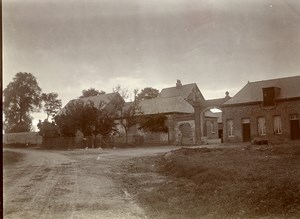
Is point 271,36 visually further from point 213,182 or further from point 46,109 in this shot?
point 46,109

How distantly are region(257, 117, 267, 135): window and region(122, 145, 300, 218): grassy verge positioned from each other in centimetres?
62

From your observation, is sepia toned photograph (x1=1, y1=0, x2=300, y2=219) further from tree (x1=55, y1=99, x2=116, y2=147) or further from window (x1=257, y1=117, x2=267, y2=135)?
window (x1=257, y1=117, x2=267, y2=135)

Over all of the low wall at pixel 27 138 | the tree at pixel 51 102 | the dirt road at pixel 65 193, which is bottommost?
the dirt road at pixel 65 193

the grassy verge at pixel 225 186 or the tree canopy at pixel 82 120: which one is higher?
the tree canopy at pixel 82 120

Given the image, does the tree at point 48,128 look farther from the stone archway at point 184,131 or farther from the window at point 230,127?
the window at point 230,127

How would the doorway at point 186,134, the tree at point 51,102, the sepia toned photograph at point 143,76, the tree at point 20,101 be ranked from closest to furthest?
the sepia toned photograph at point 143,76 → the tree at point 20,101 → the tree at point 51,102 → the doorway at point 186,134

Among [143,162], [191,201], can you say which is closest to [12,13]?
[191,201]

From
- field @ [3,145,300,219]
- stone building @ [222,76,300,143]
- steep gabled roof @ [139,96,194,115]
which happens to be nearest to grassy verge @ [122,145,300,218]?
field @ [3,145,300,219]

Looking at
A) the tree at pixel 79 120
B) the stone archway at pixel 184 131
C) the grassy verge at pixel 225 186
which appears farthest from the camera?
the stone archway at pixel 184 131

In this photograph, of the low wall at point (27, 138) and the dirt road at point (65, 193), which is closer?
the dirt road at point (65, 193)

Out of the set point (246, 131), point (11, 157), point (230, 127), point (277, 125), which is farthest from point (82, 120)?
point (230, 127)

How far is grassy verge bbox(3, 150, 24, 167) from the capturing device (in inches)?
128

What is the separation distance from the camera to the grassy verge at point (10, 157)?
3240mm

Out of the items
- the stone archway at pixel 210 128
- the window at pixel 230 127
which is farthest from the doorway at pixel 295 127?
the window at pixel 230 127
